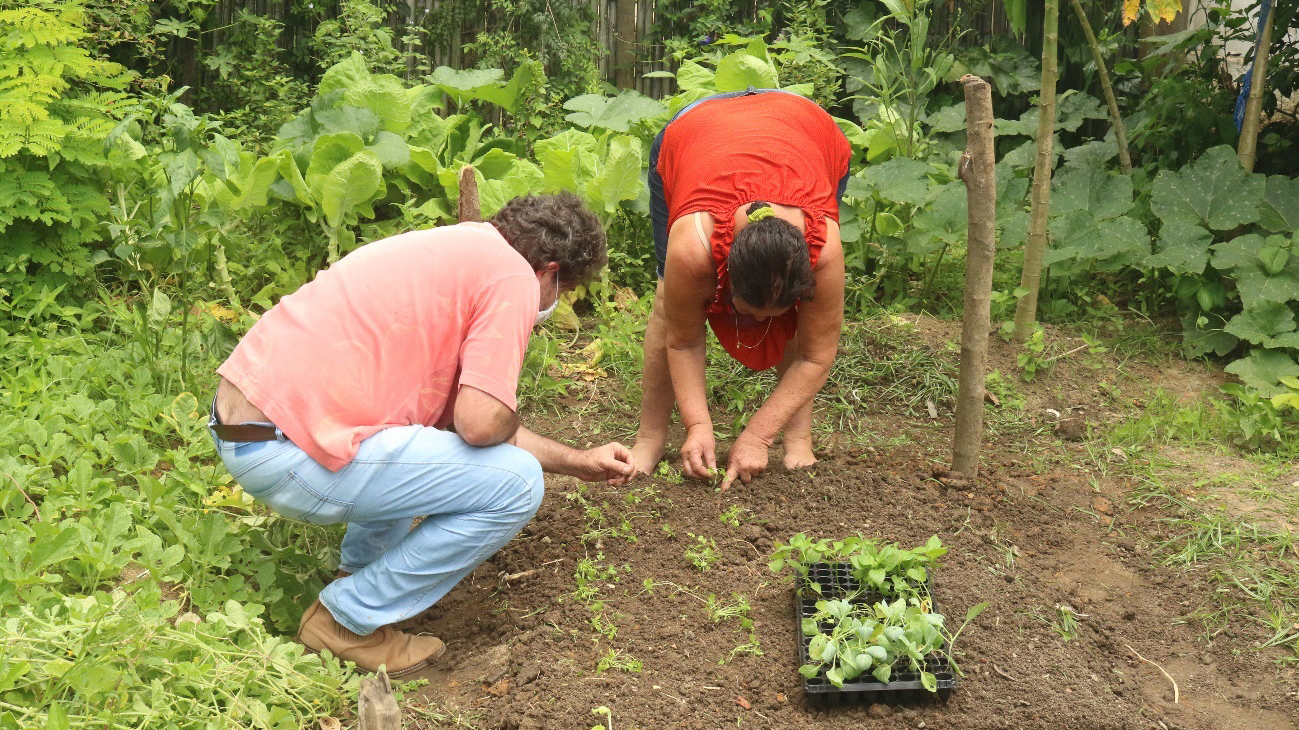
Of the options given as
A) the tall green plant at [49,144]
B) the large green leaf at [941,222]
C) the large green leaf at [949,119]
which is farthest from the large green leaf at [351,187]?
the large green leaf at [949,119]

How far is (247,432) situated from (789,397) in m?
1.60

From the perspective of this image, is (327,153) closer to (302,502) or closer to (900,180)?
(900,180)

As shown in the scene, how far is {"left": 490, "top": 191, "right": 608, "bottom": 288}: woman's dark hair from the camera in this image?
270cm

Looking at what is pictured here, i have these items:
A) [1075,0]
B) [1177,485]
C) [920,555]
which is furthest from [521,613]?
[1075,0]

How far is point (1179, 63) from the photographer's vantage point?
5887 mm

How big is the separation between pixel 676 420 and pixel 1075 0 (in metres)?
2.69

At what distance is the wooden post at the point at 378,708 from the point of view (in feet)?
6.51

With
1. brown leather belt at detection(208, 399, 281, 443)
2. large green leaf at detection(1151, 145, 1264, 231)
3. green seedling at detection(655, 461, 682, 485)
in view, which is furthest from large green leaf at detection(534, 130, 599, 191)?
brown leather belt at detection(208, 399, 281, 443)

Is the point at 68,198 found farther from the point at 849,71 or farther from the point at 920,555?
the point at 849,71

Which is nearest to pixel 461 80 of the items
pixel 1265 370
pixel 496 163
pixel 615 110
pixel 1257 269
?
pixel 496 163

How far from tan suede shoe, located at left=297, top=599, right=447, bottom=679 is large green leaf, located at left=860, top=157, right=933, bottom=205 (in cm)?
283

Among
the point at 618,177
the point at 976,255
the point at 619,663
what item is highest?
the point at 976,255

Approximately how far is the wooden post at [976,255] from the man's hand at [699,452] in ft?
2.57

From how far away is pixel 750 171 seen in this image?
122 inches
